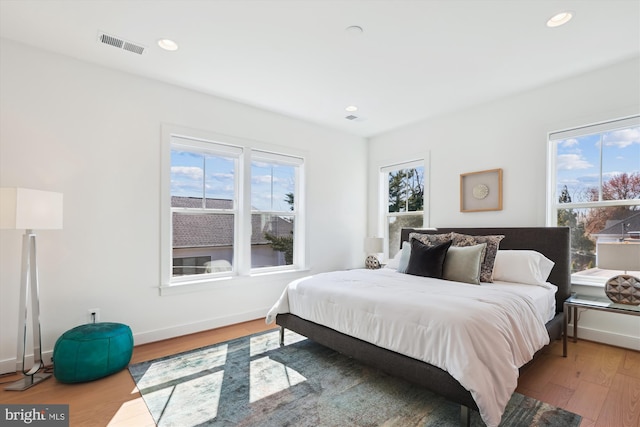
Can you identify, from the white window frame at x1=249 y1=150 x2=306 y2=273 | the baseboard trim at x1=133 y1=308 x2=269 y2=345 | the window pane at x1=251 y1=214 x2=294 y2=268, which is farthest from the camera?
the white window frame at x1=249 y1=150 x2=306 y2=273

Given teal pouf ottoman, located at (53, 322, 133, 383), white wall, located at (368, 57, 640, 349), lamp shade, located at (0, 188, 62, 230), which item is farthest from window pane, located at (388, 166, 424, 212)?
lamp shade, located at (0, 188, 62, 230)

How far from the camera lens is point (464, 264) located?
10.1ft

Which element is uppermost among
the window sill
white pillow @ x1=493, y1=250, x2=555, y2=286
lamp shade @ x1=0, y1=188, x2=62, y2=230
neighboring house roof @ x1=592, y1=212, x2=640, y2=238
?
lamp shade @ x1=0, y1=188, x2=62, y2=230

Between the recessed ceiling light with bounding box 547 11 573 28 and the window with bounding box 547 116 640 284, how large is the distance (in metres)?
1.36

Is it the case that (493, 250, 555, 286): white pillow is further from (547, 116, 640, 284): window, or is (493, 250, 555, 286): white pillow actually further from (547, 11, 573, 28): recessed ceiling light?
(547, 11, 573, 28): recessed ceiling light

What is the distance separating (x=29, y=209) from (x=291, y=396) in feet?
7.66

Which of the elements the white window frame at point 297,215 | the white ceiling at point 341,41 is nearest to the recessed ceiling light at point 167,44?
the white ceiling at point 341,41

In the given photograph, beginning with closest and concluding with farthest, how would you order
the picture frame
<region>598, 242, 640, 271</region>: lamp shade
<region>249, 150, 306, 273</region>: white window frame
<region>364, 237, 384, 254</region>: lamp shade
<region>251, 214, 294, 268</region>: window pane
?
<region>598, 242, 640, 271</region>: lamp shade < the picture frame < <region>251, 214, 294, 268</region>: window pane < <region>249, 150, 306, 273</region>: white window frame < <region>364, 237, 384, 254</region>: lamp shade

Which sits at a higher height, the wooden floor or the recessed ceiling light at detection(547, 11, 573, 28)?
the recessed ceiling light at detection(547, 11, 573, 28)

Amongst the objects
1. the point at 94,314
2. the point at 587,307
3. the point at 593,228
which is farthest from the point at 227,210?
the point at 593,228

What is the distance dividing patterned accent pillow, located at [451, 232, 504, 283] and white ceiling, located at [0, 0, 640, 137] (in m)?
1.66

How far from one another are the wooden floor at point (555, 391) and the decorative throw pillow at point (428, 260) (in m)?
1.08

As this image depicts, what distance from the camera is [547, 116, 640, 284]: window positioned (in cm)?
304

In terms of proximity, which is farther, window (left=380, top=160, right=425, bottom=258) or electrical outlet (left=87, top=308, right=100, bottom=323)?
window (left=380, top=160, right=425, bottom=258)
